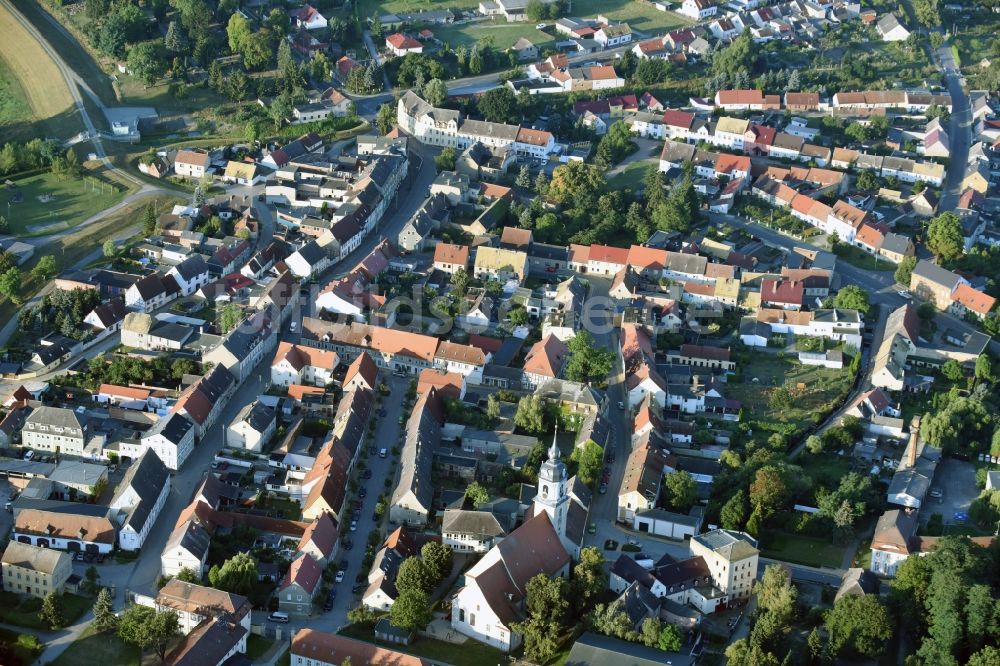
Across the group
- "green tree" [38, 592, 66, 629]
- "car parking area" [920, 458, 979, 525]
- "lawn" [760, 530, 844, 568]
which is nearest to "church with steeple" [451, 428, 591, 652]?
"lawn" [760, 530, 844, 568]

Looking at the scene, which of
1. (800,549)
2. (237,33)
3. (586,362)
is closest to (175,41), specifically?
(237,33)

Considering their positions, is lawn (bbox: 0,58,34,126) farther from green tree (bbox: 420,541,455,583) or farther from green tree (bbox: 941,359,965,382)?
green tree (bbox: 941,359,965,382)

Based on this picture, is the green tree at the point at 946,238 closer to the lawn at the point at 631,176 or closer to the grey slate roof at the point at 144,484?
the lawn at the point at 631,176

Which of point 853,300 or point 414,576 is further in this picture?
point 853,300

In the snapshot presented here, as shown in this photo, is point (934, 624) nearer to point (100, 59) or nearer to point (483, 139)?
point (483, 139)

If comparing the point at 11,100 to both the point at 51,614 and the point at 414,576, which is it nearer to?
the point at 51,614

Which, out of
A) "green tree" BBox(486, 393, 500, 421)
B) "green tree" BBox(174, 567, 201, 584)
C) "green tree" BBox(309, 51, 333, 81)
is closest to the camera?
"green tree" BBox(174, 567, 201, 584)

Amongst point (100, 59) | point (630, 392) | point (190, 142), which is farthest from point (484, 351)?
point (100, 59)
